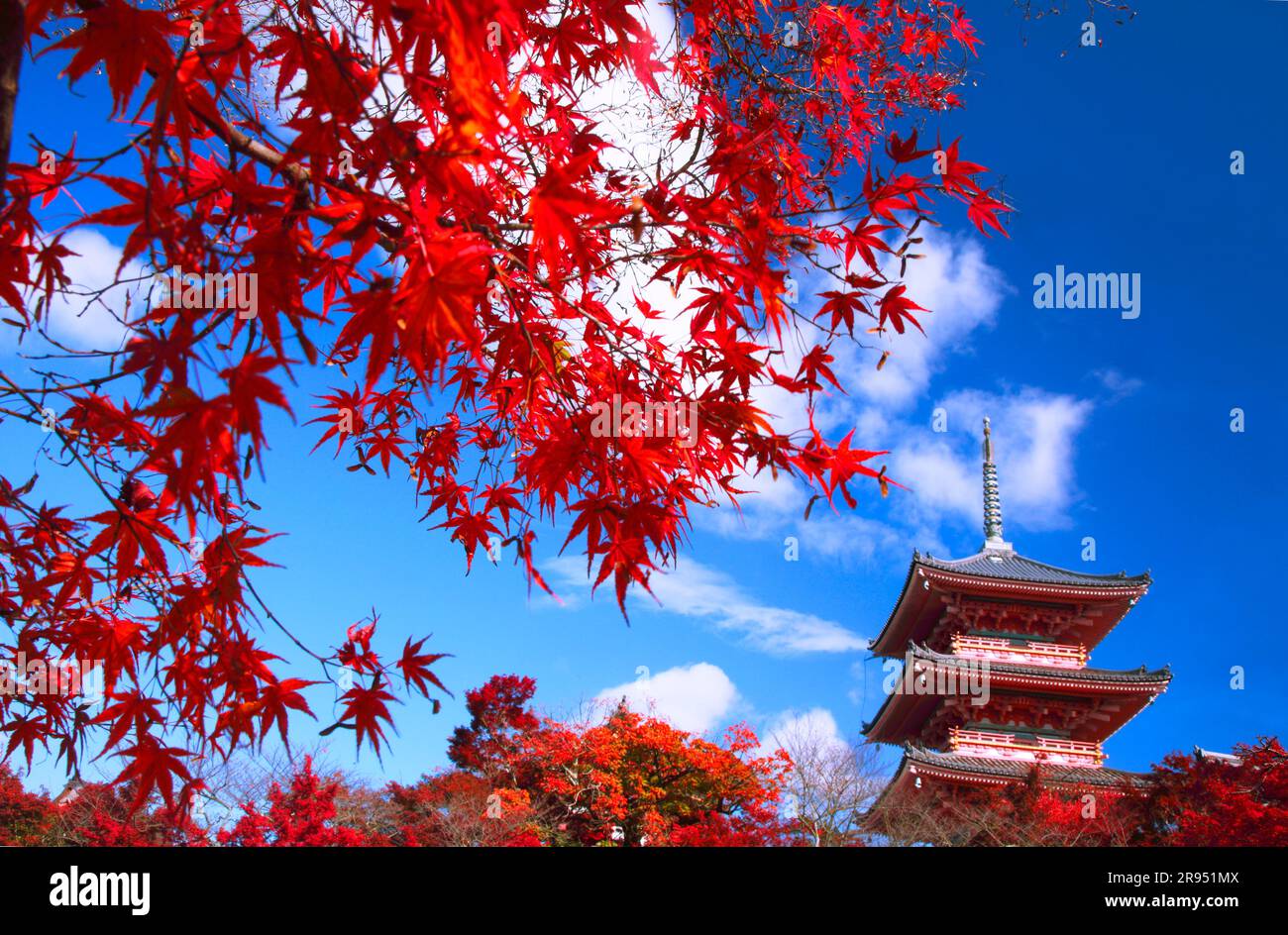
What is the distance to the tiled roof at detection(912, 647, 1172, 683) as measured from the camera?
1203 centimetres

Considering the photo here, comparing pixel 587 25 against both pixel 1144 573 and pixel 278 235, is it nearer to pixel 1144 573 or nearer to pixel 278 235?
pixel 278 235

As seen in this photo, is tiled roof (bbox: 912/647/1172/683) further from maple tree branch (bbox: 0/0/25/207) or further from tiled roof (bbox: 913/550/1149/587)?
maple tree branch (bbox: 0/0/25/207)

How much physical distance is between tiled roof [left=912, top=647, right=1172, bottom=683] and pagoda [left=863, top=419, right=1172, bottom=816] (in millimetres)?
17

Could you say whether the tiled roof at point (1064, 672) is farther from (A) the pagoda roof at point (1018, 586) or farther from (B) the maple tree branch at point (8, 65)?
(B) the maple tree branch at point (8, 65)

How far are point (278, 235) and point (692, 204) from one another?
74cm

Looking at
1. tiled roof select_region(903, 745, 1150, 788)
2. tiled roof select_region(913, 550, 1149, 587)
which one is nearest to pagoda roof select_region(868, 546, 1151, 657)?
tiled roof select_region(913, 550, 1149, 587)

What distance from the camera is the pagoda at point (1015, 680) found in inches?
470

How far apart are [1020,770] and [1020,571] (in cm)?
335

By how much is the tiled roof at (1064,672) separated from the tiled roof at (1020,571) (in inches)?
48.6

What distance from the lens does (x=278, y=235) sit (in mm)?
1287

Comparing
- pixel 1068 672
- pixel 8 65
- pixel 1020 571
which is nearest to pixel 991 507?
pixel 1020 571

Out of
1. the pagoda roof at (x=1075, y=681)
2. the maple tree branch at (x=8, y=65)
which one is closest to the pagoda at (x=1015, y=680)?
the pagoda roof at (x=1075, y=681)

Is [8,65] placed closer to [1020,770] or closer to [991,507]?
[1020,770]

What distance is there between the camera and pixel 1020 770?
470 inches
